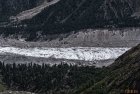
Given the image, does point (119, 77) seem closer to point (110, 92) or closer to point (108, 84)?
point (108, 84)

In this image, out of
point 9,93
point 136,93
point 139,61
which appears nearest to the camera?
point 136,93

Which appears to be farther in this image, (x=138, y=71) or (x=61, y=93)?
(x=61, y=93)

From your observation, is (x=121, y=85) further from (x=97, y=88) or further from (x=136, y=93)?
(x=136, y=93)

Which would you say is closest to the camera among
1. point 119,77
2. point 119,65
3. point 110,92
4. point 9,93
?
point 110,92

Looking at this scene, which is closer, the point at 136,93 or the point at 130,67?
the point at 136,93

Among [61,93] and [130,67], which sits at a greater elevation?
[130,67]

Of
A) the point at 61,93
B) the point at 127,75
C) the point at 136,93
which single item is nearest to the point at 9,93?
the point at 61,93

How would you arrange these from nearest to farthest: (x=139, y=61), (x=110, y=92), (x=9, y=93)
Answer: (x=110, y=92) < (x=139, y=61) < (x=9, y=93)

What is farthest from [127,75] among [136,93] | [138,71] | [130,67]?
[136,93]

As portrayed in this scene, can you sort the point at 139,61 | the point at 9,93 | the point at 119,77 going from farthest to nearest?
1. the point at 9,93
2. the point at 139,61
3. the point at 119,77
